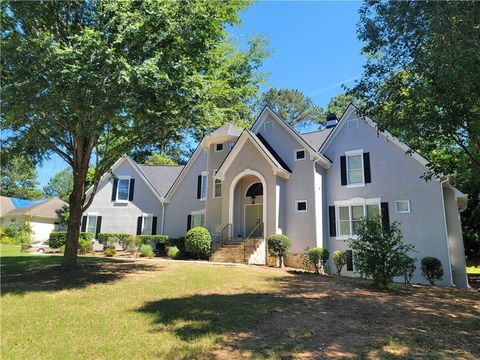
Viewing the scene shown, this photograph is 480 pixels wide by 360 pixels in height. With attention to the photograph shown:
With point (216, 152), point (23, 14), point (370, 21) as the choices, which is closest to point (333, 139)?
point (216, 152)

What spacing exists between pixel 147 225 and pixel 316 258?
48.4ft

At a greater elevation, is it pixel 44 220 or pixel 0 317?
pixel 44 220

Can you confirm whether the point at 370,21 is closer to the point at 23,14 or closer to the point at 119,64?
the point at 119,64

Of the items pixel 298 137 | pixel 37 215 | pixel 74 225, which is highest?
pixel 298 137

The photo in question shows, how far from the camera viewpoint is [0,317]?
311 inches

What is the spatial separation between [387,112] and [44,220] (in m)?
40.0

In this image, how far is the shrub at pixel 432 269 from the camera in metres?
16.2

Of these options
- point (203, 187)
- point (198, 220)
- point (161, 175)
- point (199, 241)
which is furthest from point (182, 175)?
point (199, 241)

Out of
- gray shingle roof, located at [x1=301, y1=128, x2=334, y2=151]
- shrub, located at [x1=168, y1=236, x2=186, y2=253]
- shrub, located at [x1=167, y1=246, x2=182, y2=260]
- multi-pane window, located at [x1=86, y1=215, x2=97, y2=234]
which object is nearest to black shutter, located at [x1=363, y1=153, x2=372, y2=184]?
gray shingle roof, located at [x1=301, y1=128, x2=334, y2=151]

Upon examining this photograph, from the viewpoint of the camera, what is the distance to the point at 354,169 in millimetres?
19719

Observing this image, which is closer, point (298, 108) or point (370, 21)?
point (370, 21)

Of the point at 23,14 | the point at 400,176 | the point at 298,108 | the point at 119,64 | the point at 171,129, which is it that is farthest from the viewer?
the point at 298,108

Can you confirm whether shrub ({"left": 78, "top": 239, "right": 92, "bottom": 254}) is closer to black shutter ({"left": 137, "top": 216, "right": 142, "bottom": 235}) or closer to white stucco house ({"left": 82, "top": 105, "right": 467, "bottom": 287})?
black shutter ({"left": 137, "top": 216, "right": 142, "bottom": 235})

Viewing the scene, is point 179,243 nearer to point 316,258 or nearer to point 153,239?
point 153,239
